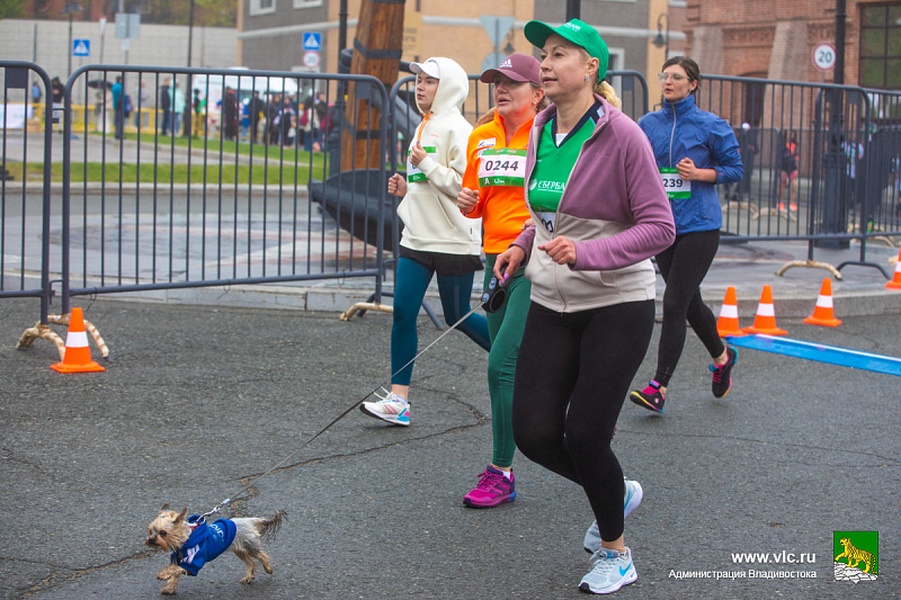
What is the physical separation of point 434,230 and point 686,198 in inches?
60.5

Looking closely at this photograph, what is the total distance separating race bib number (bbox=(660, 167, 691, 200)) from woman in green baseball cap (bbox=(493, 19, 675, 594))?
2.59 metres

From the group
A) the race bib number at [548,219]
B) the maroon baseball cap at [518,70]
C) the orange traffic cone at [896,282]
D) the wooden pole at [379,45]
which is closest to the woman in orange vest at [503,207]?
the maroon baseball cap at [518,70]

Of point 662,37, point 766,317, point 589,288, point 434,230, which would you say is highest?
point 662,37

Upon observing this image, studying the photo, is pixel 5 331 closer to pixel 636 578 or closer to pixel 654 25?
pixel 636 578

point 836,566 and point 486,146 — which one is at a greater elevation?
point 486,146

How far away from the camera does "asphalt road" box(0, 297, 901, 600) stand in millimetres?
4148

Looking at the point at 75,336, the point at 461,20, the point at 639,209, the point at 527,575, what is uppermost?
the point at 461,20

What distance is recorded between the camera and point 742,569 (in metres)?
4.27

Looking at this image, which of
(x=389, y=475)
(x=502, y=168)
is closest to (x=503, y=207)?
(x=502, y=168)

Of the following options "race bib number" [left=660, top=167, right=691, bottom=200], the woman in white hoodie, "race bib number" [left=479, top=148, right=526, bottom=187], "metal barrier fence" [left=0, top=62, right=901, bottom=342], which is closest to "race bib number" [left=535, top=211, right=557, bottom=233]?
"race bib number" [left=479, top=148, right=526, bottom=187]

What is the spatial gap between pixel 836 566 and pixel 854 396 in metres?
3.00

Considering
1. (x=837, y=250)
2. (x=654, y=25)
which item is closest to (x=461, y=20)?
(x=654, y=25)

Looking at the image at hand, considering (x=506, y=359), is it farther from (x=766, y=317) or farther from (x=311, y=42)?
(x=311, y=42)

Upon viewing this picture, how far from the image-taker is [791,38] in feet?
109
